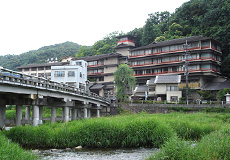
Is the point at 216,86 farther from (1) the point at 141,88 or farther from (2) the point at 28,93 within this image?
(2) the point at 28,93

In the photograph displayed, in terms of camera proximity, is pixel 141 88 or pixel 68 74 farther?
pixel 141 88

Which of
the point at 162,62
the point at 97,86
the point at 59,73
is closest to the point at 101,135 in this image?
the point at 59,73

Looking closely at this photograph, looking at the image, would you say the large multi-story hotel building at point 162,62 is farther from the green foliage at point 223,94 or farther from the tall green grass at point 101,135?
the tall green grass at point 101,135

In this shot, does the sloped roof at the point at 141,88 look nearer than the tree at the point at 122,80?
No

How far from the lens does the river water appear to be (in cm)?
1638

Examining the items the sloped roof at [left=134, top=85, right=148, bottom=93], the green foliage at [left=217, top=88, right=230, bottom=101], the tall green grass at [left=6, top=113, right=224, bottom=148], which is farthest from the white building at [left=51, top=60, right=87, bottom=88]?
the tall green grass at [left=6, top=113, right=224, bottom=148]

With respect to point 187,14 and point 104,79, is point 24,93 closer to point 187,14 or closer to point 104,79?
point 104,79

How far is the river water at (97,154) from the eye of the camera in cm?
1638

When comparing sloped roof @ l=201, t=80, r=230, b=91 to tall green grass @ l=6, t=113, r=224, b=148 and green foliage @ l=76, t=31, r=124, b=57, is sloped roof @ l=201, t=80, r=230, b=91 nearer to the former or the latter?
tall green grass @ l=6, t=113, r=224, b=148

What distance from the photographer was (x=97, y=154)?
1752 centimetres

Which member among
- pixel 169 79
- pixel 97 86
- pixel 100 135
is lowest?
pixel 100 135

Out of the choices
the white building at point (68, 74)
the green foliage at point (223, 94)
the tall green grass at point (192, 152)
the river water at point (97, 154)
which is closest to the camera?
the tall green grass at point (192, 152)

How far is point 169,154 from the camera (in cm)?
1245

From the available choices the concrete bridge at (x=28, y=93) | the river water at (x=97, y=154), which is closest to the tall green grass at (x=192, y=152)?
the river water at (x=97, y=154)
